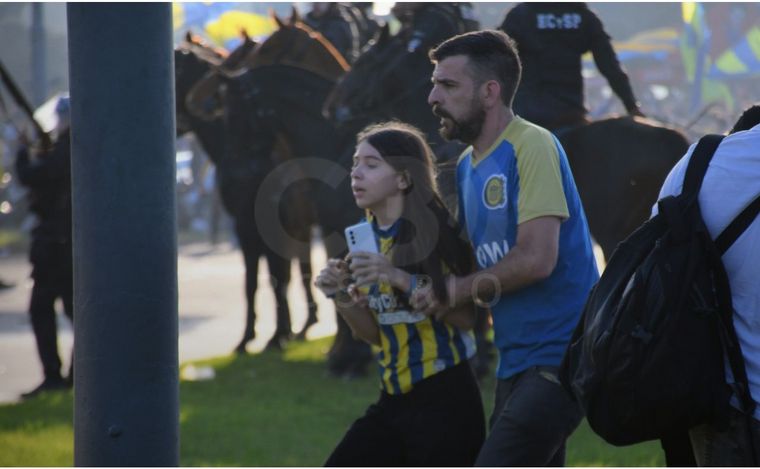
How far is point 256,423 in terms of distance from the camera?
8289mm

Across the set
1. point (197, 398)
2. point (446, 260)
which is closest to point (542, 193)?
point (446, 260)

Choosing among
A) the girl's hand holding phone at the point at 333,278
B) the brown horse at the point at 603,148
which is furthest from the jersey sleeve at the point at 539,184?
the brown horse at the point at 603,148

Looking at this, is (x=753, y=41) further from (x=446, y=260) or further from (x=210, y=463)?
(x=446, y=260)

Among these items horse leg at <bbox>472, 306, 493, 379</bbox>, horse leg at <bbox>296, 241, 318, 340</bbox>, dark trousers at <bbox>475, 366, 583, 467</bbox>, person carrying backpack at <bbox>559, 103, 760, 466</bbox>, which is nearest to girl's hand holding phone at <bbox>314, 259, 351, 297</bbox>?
dark trousers at <bbox>475, 366, 583, 467</bbox>

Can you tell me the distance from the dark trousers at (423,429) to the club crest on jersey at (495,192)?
1.80 ft

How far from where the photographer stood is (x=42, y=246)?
396 inches

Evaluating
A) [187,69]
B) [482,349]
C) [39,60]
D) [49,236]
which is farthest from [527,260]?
[39,60]

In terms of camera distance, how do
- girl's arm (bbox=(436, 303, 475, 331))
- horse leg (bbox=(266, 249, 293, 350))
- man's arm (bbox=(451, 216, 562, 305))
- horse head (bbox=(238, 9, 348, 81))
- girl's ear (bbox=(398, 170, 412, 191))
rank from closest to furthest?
man's arm (bbox=(451, 216, 562, 305))
girl's arm (bbox=(436, 303, 475, 331))
girl's ear (bbox=(398, 170, 412, 191))
horse head (bbox=(238, 9, 348, 81))
horse leg (bbox=(266, 249, 293, 350))

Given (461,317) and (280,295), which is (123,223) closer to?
(461,317)

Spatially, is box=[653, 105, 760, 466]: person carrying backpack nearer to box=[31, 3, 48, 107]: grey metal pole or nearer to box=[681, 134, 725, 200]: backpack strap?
box=[681, 134, 725, 200]: backpack strap

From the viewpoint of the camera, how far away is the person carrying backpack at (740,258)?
309cm

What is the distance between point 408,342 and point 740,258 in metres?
1.55

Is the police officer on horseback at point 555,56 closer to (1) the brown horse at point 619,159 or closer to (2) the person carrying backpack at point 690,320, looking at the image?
(1) the brown horse at point 619,159

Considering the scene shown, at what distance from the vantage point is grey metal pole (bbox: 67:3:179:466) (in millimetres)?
2676
